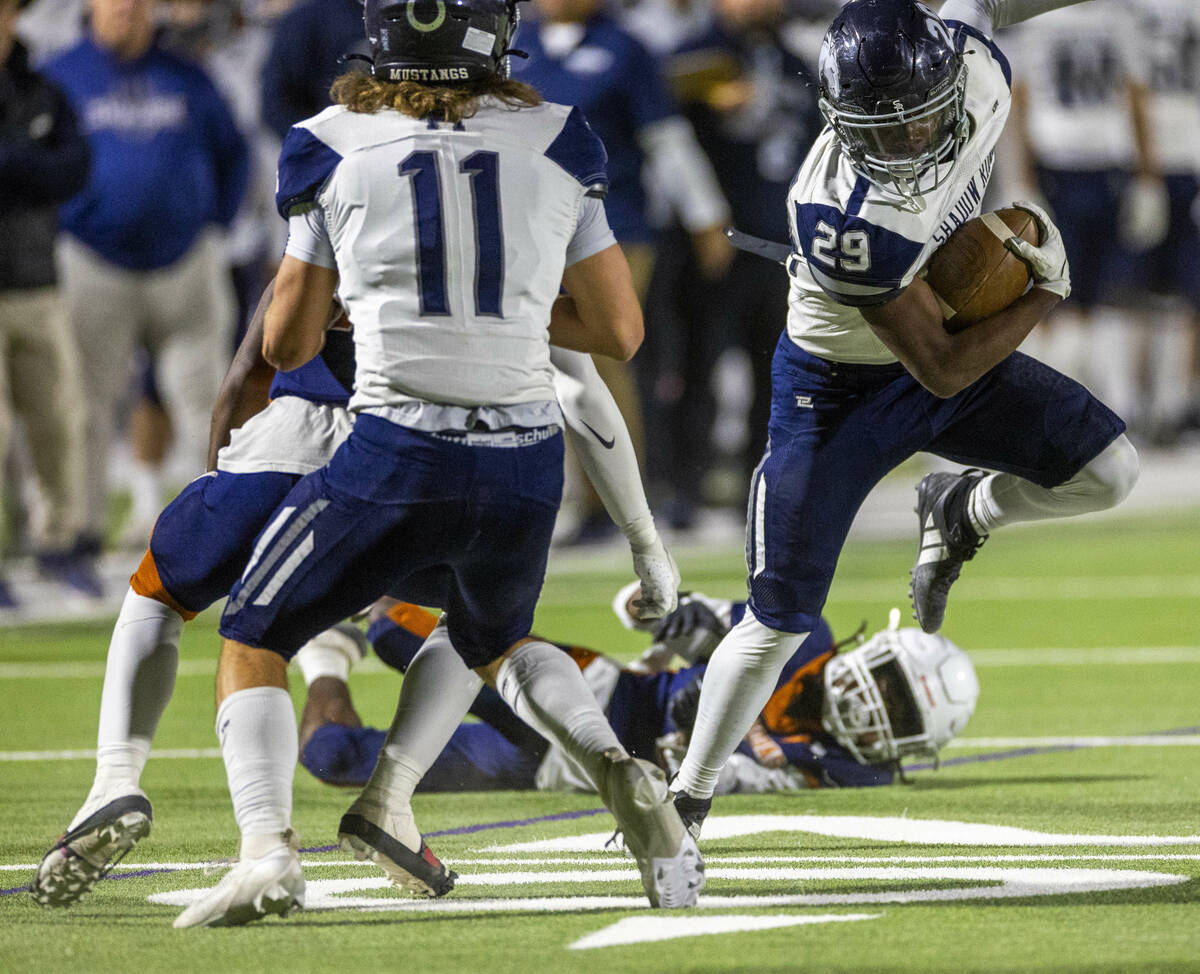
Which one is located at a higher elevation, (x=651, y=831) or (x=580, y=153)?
(x=580, y=153)

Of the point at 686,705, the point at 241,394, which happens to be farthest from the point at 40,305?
the point at 241,394

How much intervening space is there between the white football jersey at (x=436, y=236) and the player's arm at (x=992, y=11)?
131 cm

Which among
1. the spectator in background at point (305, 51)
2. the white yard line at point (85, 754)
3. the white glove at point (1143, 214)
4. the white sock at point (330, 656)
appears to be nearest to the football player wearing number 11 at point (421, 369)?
the white sock at point (330, 656)

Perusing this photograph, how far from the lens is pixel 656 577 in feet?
13.2

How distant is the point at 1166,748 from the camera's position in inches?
211

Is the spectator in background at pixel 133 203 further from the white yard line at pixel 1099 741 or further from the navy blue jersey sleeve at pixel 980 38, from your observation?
the navy blue jersey sleeve at pixel 980 38

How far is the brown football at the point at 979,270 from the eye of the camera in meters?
4.17

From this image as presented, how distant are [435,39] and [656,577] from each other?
110cm

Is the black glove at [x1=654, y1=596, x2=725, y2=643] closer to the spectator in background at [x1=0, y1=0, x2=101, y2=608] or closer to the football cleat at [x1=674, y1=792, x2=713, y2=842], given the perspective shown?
the football cleat at [x1=674, y1=792, x2=713, y2=842]

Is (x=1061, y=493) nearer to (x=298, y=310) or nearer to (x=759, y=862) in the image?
(x=759, y=862)

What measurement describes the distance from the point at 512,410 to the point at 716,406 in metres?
7.24

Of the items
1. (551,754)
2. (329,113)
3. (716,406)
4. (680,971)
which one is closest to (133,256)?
(716,406)

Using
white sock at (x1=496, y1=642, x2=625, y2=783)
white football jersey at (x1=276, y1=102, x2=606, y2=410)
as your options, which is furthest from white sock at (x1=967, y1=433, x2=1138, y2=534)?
white football jersey at (x1=276, y1=102, x2=606, y2=410)

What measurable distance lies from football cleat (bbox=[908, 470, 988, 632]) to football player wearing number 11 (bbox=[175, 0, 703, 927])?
131 centimetres
